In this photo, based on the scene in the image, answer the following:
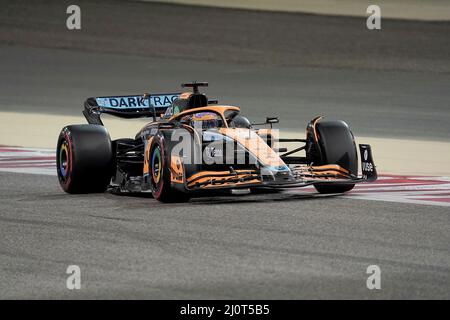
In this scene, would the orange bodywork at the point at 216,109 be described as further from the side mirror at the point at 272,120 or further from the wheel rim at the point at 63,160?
the wheel rim at the point at 63,160

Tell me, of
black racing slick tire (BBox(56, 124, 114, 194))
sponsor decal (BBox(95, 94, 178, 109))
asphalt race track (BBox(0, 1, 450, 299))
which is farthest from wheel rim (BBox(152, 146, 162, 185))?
sponsor decal (BBox(95, 94, 178, 109))

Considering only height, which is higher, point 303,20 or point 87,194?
point 303,20

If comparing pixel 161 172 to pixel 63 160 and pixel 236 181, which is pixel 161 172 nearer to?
pixel 236 181

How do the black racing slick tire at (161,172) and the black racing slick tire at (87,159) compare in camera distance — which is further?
the black racing slick tire at (87,159)

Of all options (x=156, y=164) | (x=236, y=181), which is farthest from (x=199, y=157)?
(x=156, y=164)

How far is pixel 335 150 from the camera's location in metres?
13.4

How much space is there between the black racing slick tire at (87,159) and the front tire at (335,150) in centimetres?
212

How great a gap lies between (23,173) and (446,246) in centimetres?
679

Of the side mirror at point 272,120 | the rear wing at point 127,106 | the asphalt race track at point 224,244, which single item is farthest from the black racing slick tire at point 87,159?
the side mirror at point 272,120

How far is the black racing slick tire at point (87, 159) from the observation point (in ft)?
44.2

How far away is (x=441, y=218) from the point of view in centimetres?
1197

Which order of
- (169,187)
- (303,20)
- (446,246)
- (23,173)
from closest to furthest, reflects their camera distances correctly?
(446,246)
(169,187)
(23,173)
(303,20)

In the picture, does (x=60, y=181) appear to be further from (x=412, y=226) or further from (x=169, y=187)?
(x=412, y=226)
